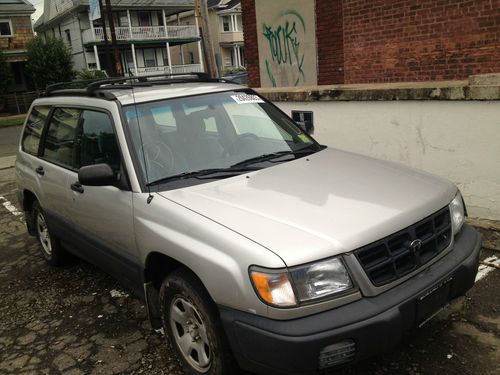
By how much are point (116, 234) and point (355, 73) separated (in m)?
5.52

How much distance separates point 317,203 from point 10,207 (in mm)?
6351

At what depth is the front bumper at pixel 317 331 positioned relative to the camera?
7.09 feet

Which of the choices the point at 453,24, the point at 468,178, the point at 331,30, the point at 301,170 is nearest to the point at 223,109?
the point at 301,170

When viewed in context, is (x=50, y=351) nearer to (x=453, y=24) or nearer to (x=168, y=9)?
(x=453, y=24)

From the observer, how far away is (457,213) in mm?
2979

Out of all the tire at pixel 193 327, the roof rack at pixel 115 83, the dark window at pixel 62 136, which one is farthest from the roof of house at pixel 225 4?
the tire at pixel 193 327

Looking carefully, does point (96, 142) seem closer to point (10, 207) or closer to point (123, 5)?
point (10, 207)

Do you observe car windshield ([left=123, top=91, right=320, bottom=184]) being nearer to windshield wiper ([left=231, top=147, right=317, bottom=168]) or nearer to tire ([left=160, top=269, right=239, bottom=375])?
windshield wiper ([left=231, top=147, right=317, bottom=168])

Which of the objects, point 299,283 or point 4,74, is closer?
point 299,283

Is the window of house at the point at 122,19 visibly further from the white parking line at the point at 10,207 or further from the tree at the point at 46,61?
the white parking line at the point at 10,207

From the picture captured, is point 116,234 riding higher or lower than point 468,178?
higher

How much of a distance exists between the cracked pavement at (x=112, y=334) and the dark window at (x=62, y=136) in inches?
47.1

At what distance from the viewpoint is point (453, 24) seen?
6.32 meters

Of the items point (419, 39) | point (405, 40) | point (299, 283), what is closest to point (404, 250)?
point (299, 283)
